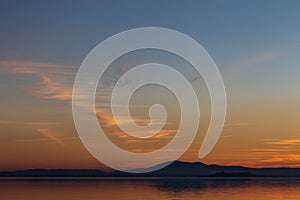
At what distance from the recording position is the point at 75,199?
47.4 m

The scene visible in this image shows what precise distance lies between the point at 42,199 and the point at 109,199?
649 centimetres

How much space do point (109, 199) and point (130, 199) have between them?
2.01 meters

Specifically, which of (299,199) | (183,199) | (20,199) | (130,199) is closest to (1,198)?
(20,199)

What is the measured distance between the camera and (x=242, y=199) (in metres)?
49.7

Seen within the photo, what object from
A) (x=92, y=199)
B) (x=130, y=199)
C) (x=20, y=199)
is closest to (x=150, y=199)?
(x=130, y=199)

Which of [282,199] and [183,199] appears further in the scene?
[282,199]

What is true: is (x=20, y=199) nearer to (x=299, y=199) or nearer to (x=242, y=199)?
(x=242, y=199)

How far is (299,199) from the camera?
5044 cm

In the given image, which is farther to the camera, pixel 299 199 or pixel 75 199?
pixel 299 199

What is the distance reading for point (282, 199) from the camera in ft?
168

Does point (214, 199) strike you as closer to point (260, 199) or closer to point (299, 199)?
point (260, 199)

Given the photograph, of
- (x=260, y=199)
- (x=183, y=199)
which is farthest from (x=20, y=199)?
(x=260, y=199)

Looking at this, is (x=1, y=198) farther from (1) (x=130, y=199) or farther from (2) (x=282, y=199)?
(2) (x=282, y=199)

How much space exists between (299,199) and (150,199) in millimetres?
14239
